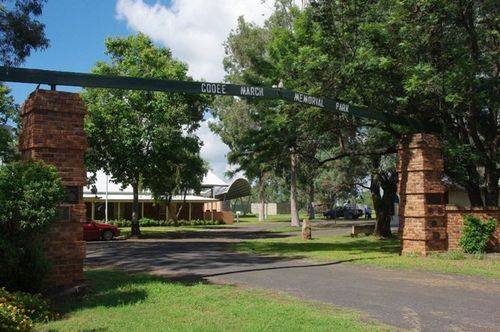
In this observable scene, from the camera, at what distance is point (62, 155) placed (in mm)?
10352

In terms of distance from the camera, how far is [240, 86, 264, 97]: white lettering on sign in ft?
45.4

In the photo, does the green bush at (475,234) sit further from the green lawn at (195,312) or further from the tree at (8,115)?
the tree at (8,115)

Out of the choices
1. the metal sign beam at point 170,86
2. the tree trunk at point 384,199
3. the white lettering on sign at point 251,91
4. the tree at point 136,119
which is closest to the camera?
the metal sign beam at point 170,86

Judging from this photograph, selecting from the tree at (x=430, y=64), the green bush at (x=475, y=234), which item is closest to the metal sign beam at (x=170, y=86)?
the tree at (x=430, y=64)

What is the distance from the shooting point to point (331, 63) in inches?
657

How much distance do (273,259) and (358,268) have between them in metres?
3.49

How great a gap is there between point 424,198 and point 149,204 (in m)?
38.8

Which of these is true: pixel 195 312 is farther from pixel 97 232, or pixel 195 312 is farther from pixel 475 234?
pixel 97 232

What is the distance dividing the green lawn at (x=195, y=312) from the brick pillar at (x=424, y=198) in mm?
7642

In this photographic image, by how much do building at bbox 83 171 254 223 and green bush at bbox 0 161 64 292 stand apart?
110 feet

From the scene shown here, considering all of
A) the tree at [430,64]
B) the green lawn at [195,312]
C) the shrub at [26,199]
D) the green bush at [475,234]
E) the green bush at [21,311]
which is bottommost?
the green lawn at [195,312]

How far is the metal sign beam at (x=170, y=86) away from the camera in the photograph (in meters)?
10.3

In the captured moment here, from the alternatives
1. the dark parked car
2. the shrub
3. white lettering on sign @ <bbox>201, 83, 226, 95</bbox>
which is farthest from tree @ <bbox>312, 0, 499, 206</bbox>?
the dark parked car

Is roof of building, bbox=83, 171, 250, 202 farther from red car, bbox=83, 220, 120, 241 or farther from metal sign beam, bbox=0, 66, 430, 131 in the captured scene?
metal sign beam, bbox=0, 66, 430, 131
